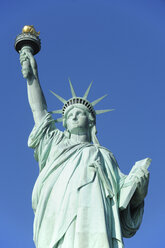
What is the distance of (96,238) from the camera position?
39.1 ft

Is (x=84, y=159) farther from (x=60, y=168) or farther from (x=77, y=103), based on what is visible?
(x=77, y=103)

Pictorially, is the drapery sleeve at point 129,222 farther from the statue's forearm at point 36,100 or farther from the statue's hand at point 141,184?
the statue's forearm at point 36,100

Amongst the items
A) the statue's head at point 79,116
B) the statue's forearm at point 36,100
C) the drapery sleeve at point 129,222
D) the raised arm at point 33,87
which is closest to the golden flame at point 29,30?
the raised arm at point 33,87

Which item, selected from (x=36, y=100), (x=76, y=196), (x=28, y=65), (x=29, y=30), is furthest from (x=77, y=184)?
(x=29, y=30)

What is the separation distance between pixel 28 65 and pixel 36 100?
0.90m

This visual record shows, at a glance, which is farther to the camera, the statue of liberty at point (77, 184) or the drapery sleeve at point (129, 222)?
the drapery sleeve at point (129, 222)

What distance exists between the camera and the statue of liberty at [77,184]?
40.0 feet

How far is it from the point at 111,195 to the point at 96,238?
1229 mm

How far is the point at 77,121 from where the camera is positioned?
1464 centimetres

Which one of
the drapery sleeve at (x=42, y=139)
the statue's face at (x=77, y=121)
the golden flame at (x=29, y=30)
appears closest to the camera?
the drapery sleeve at (x=42, y=139)

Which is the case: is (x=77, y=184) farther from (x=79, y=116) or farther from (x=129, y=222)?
(x=79, y=116)

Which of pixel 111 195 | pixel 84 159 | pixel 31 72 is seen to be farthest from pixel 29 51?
pixel 111 195

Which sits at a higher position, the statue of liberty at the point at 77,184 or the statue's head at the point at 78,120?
the statue's head at the point at 78,120

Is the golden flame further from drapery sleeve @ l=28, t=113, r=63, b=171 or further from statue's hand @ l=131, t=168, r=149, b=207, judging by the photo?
statue's hand @ l=131, t=168, r=149, b=207
